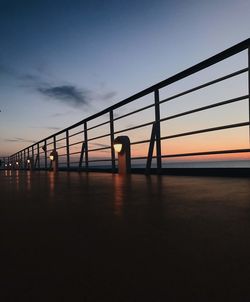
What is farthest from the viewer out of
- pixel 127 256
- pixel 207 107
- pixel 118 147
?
pixel 118 147

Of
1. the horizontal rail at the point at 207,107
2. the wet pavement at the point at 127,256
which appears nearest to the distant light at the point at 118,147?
the horizontal rail at the point at 207,107

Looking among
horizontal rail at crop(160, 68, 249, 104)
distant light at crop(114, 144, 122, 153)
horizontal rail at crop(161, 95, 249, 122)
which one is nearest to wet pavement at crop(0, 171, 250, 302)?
horizontal rail at crop(161, 95, 249, 122)

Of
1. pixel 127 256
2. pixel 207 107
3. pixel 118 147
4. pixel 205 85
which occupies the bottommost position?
pixel 127 256

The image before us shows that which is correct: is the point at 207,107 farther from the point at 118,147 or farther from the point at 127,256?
the point at 127,256

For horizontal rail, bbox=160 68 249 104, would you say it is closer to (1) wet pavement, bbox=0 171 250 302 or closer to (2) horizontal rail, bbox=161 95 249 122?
(2) horizontal rail, bbox=161 95 249 122

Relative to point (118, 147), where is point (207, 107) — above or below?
above

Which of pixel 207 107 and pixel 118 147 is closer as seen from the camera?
pixel 207 107

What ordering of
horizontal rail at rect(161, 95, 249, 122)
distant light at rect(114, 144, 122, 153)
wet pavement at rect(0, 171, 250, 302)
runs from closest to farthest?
wet pavement at rect(0, 171, 250, 302), horizontal rail at rect(161, 95, 249, 122), distant light at rect(114, 144, 122, 153)

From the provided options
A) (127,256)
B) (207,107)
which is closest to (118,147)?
(207,107)

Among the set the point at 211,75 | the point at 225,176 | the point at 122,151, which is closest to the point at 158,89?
the point at 211,75

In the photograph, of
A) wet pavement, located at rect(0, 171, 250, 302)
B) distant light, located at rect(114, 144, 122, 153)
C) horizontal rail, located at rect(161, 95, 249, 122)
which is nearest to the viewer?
wet pavement, located at rect(0, 171, 250, 302)

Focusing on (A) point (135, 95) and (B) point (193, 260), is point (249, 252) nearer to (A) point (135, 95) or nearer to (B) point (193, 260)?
(B) point (193, 260)

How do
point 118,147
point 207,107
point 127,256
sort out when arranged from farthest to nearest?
point 118,147 < point 207,107 < point 127,256

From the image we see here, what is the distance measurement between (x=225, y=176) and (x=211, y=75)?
3.50 feet
